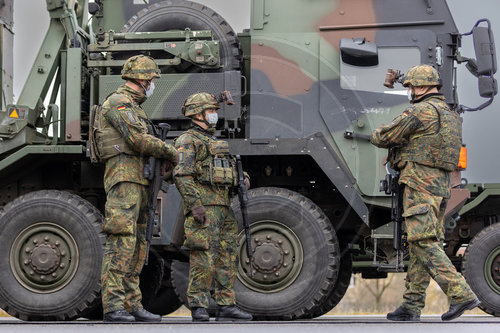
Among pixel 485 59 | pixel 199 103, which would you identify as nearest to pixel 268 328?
pixel 199 103

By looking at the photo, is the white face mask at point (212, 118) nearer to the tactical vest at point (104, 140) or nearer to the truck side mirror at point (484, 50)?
the tactical vest at point (104, 140)

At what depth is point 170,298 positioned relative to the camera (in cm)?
1062

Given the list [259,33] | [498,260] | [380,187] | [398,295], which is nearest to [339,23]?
[259,33]

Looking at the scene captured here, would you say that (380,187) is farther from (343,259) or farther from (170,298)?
(170,298)

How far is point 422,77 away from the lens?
26.8 feet

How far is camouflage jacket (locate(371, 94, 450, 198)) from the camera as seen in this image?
26.2ft

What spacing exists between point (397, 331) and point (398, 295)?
24.5 metres

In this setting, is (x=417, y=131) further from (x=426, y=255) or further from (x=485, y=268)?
(x=485, y=268)

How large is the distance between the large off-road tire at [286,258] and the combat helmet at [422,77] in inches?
57.8

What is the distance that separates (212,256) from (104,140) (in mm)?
1342

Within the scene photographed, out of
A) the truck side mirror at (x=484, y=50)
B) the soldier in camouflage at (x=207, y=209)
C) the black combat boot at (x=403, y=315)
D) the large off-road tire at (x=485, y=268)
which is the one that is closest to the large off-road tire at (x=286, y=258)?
the soldier in camouflage at (x=207, y=209)

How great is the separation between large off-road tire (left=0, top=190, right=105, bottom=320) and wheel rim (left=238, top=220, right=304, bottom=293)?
1.31m

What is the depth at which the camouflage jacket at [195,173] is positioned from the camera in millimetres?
8188

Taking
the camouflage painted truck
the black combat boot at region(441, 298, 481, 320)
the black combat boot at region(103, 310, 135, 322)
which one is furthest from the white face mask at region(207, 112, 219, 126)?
the black combat boot at region(441, 298, 481, 320)
